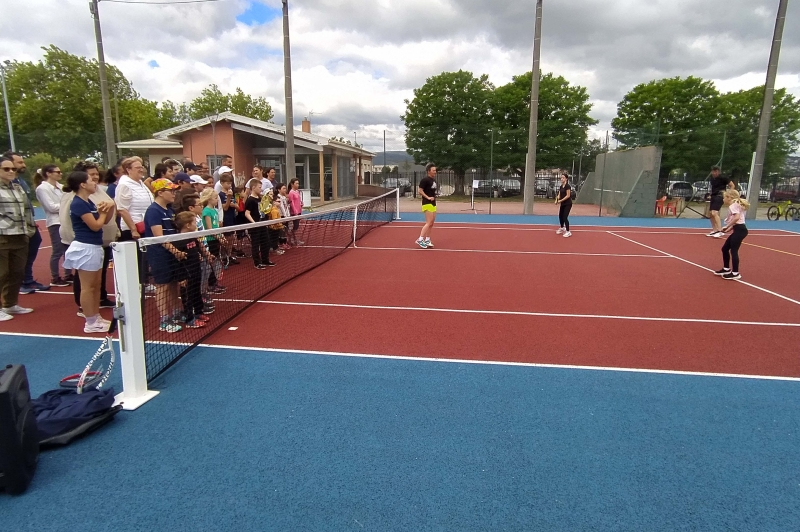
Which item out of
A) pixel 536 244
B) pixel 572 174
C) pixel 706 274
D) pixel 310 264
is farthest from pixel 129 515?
pixel 572 174

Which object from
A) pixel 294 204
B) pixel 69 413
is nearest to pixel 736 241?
pixel 294 204

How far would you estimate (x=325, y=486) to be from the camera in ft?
9.32

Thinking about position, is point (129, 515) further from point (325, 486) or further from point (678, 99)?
point (678, 99)

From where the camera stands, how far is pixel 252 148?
28.7 metres

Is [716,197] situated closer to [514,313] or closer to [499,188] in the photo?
[514,313]

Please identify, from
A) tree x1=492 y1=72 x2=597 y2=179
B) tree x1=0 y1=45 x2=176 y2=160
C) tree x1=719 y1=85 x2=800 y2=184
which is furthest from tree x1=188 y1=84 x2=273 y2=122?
tree x1=719 y1=85 x2=800 y2=184

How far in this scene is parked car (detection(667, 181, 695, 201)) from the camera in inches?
929

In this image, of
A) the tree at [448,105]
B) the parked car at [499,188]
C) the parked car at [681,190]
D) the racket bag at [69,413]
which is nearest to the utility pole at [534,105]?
the parked car at [681,190]

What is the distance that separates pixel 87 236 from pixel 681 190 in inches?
1035

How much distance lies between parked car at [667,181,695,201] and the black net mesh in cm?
2003

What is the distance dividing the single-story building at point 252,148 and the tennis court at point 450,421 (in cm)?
2110

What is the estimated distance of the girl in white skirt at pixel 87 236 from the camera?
16.2 feet

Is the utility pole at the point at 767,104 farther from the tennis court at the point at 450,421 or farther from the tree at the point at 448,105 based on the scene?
the tree at the point at 448,105

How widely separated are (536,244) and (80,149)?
2649cm
